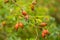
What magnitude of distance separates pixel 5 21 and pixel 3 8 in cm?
21

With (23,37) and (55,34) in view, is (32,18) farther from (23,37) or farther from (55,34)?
(23,37)

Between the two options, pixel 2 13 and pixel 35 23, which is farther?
pixel 2 13

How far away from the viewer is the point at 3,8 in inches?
155

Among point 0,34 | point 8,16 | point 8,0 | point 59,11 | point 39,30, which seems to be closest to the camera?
point 8,0

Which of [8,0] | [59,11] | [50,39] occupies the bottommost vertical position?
[59,11]

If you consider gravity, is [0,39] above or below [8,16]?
below

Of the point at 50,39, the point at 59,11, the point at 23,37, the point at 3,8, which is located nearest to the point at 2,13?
the point at 3,8

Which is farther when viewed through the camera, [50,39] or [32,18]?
[50,39]

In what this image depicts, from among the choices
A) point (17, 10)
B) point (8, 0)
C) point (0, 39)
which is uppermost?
point (8, 0)

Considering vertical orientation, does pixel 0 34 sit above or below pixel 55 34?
below

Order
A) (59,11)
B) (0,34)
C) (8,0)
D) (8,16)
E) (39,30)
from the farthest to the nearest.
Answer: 1. (59,11)
2. (0,34)
3. (8,16)
4. (39,30)
5. (8,0)

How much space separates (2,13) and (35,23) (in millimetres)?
1132

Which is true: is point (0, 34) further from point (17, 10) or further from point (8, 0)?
point (8, 0)

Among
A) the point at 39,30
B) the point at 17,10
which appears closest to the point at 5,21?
the point at 17,10
